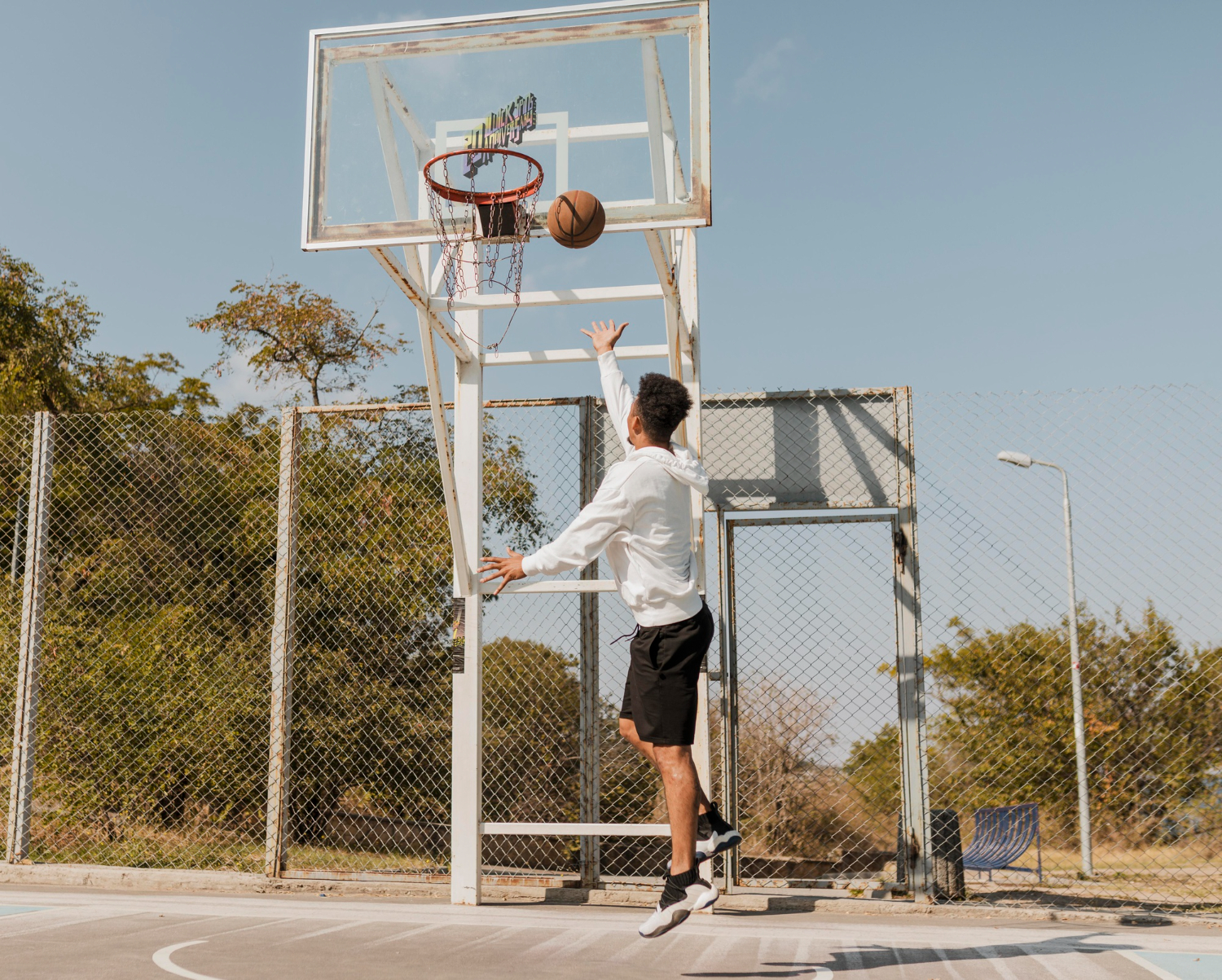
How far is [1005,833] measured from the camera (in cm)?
771

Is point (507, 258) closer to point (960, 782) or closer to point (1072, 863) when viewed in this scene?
point (960, 782)

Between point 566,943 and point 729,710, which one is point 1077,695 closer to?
point 729,710

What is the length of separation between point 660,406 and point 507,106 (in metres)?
2.18

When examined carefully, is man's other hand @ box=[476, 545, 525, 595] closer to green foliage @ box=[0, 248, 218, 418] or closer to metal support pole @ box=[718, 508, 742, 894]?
metal support pole @ box=[718, 508, 742, 894]

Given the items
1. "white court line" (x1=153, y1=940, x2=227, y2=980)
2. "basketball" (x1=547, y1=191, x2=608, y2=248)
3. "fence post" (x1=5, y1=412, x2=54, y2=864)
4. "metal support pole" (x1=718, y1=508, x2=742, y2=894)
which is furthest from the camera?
"fence post" (x1=5, y1=412, x2=54, y2=864)

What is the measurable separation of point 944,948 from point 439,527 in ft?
13.7

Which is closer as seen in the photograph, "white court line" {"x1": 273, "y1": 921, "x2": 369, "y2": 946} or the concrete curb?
"white court line" {"x1": 273, "y1": 921, "x2": 369, "y2": 946}

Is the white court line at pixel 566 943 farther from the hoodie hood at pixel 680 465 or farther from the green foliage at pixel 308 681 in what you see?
the hoodie hood at pixel 680 465

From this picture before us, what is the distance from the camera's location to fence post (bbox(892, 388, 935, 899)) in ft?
19.0

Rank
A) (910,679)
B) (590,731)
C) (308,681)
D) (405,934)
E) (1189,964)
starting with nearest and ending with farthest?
(1189,964), (405,934), (910,679), (590,731), (308,681)

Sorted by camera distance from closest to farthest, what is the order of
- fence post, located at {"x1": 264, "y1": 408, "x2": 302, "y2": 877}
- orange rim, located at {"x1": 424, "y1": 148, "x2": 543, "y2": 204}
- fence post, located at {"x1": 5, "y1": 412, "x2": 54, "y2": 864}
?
orange rim, located at {"x1": 424, "y1": 148, "x2": 543, "y2": 204}, fence post, located at {"x1": 264, "y1": 408, "x2": 302, "y2": 877}, fence post, located at {"x1": 5, "y1": 412, "x2": 54, "y2": 864}

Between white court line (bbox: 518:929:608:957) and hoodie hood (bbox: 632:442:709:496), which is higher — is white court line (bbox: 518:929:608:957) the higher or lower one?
the lower one

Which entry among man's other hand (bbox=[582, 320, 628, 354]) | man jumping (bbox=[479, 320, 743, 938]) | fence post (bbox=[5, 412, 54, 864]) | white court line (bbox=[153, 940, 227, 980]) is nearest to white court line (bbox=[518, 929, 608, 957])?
man jumping (bbox=[479, 320, 743, 938])

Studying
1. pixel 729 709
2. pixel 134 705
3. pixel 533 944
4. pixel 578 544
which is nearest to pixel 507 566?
pixel 578 544
